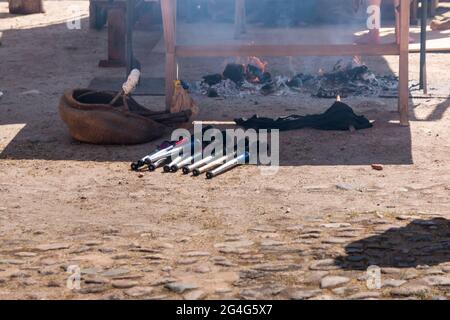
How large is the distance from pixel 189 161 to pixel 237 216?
4.61 feet

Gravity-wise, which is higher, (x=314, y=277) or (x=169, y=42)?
(x=169, y=42)

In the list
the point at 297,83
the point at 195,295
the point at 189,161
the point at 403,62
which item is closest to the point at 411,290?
the point at 195,295

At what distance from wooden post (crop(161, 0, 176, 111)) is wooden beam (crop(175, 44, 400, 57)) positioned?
99 mm

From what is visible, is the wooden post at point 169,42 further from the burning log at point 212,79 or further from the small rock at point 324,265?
the small rock at point 324,265

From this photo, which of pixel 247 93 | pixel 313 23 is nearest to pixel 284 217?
pixel 247 93

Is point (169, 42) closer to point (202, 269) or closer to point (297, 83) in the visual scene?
point (297, 83)

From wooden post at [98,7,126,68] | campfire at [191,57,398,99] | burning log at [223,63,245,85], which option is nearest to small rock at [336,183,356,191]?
campfire at [191,57,398,99]

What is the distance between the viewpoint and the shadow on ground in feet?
19.9

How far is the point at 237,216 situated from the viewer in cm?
706

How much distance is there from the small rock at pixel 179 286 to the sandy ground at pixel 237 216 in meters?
0.01

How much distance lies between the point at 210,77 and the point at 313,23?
209 inches

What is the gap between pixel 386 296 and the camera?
218 inches

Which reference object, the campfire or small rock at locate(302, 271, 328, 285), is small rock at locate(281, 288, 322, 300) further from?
the campfire

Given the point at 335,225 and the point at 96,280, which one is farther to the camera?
the point at 335,225
